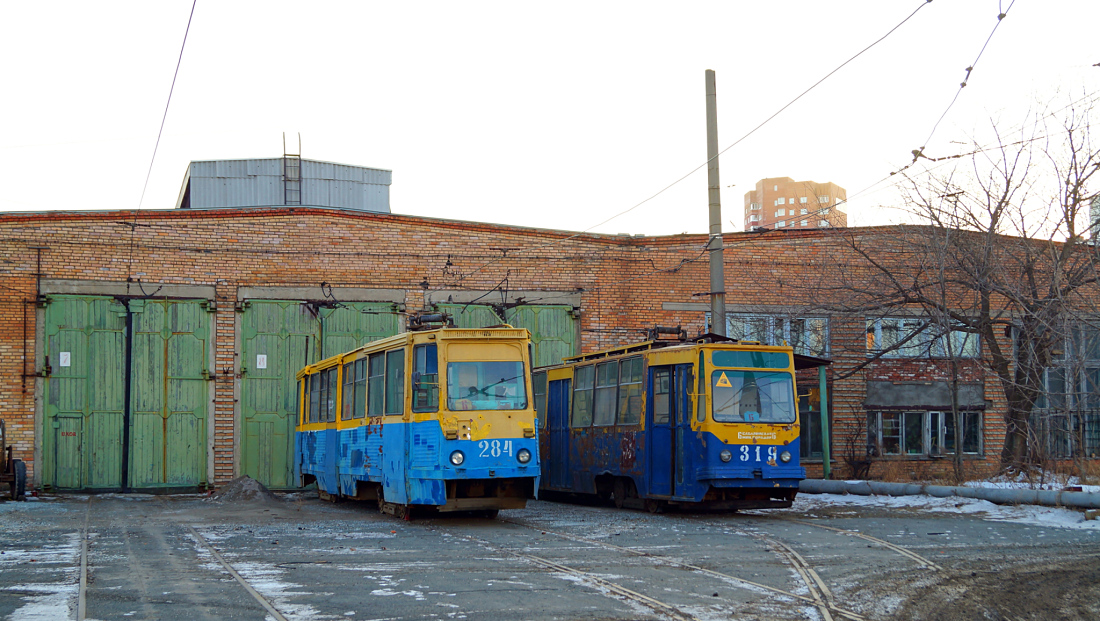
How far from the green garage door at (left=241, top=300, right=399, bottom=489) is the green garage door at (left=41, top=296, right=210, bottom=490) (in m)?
0.89

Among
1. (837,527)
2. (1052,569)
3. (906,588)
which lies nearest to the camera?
(906,588)

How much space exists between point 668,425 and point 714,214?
14.8 feet

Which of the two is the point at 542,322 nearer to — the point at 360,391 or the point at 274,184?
the point at 360,391

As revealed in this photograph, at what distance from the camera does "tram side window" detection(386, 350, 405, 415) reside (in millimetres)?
14610

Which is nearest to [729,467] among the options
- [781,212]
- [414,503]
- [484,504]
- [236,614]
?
[484,504]

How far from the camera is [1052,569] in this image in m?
10.3

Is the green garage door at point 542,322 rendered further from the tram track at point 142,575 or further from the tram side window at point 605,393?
the tram track at point 142,575

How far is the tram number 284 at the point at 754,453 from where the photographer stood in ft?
50.4

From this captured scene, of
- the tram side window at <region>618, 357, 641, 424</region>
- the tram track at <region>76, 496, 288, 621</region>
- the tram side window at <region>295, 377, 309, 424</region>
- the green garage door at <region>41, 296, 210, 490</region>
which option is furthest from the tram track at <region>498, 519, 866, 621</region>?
the green garage door at <region>41, 296, 210, 490</region>

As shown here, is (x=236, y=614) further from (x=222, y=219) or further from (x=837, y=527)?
(x=222, y=219)

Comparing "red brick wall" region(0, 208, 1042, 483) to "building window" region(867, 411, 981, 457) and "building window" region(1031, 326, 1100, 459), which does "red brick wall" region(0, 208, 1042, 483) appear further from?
"building window" region(1031, 326, 1100, 459)

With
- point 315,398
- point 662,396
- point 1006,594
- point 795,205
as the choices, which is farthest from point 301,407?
point 795,205

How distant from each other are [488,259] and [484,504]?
10371 mm

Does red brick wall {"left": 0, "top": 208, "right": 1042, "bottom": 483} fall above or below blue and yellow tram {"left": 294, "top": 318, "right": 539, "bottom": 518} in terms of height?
above
